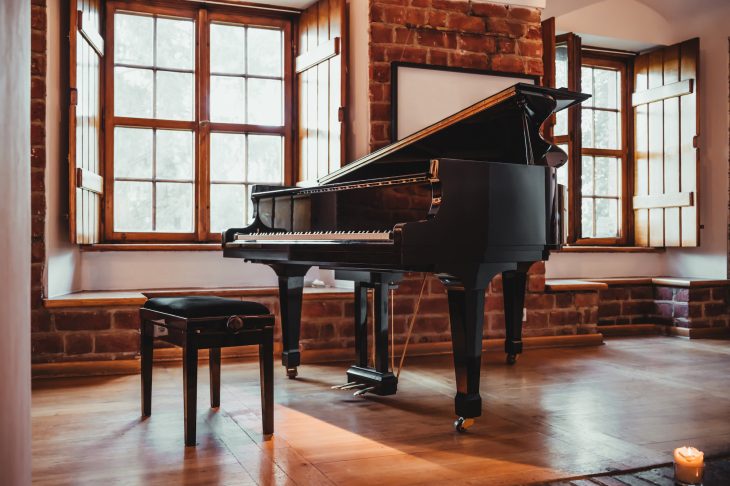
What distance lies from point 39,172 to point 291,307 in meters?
1.75

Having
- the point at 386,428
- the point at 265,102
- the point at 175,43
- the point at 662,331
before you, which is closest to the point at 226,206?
the point at 265,102

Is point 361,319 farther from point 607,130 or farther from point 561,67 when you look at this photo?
point 607,130

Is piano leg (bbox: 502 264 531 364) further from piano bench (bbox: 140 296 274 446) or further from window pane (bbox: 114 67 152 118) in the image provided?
window pane (bbox: 114 67 152 118)

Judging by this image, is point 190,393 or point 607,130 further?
point 607,130

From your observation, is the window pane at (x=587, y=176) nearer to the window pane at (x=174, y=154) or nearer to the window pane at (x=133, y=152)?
the window pane at (x=174, y=154)

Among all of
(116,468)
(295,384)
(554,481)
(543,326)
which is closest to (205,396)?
(295,384)

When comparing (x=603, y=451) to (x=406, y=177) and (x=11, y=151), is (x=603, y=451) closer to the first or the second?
(x=406, y=177)

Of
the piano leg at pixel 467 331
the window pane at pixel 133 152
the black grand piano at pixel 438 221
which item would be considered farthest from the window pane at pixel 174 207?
the piano leg at pixel 467 331

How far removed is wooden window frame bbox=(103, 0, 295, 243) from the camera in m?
5.23

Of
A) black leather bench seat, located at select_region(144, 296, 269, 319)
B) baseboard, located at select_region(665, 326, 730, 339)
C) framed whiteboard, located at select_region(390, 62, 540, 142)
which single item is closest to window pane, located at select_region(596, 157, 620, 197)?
baseboard, located at select_region(665, 326, 730, 339)

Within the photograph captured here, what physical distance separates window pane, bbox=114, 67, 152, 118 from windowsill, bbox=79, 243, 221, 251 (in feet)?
3.30

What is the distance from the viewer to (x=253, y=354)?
5.00 m

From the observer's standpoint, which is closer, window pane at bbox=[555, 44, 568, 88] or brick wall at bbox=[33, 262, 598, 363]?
brick wall at bbox=[33, 262, 598, 363]

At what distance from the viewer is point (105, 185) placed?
5199mm
